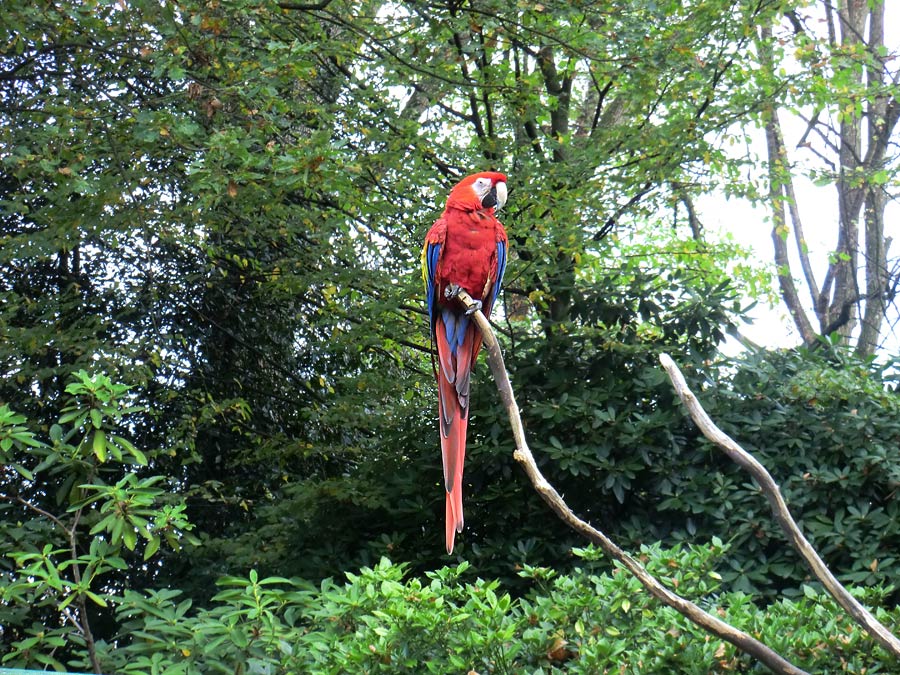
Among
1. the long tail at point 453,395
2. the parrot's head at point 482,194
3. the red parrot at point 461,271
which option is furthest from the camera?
the parrot's head at point 482,194

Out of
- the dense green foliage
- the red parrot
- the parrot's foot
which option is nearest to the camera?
the red parrot

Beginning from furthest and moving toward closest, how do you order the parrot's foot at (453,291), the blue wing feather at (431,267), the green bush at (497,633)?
the blue wing feather at (431,267), the parrot's foot at (453,291), the green bush at (497,633)

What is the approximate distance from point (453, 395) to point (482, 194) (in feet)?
3.07

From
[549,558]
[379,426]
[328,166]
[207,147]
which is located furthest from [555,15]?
[549,558]

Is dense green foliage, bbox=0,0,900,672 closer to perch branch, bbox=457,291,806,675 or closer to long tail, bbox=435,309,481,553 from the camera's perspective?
perch branch, bbox=457,291,806,675

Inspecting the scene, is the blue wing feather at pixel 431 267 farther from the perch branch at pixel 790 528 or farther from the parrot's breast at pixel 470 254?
the perch branch at pixel 790 528

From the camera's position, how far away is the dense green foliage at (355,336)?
3.74 metres

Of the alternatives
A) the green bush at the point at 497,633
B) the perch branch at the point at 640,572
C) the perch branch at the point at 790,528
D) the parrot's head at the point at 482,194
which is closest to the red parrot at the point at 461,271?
the parrot's head at the point at 482,194

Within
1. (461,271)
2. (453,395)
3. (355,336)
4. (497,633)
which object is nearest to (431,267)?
(461,271)

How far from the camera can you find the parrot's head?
3.40m

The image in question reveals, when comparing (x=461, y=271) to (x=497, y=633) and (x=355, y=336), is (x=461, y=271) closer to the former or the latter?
(x=497, y=633)

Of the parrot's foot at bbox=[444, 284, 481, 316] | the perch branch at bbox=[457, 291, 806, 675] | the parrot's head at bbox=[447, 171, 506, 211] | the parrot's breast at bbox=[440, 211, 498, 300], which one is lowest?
the perch branch at bbox=[457, 291, 806, 675]

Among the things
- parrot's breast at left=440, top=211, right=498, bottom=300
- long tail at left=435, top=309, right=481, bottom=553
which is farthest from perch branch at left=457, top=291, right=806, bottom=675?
parrot's breast at left=440, top=211, right=498, bottom=300

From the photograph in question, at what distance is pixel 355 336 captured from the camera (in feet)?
16.9
